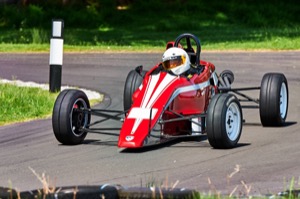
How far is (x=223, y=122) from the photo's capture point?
11594mm

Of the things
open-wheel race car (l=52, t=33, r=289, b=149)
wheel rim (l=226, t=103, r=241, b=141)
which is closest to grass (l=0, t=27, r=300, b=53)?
open-wheel race car (l=52, t=33, r=289, b=149)

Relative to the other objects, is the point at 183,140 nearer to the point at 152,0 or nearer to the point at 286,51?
the point at 286,51

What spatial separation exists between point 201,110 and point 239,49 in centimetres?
1431

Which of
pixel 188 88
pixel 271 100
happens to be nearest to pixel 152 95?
pixel 188 88

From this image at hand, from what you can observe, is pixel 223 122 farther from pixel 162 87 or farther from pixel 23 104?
pixel 23 104

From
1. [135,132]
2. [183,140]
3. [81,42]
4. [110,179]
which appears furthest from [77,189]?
[81,42]

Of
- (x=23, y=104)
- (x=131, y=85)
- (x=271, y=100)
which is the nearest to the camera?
(x=271, y=100)

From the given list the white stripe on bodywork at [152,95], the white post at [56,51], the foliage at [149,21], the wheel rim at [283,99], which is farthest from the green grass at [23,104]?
the foliage at [149,21]

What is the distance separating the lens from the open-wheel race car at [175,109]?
11672 millimetres

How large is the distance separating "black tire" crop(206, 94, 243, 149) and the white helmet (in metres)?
1.01

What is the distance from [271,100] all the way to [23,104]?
421 cm

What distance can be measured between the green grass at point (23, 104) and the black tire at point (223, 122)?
A: 12.6ft

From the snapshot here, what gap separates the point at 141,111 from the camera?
11.9 metres

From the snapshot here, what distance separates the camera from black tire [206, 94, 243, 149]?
38.1 ft
